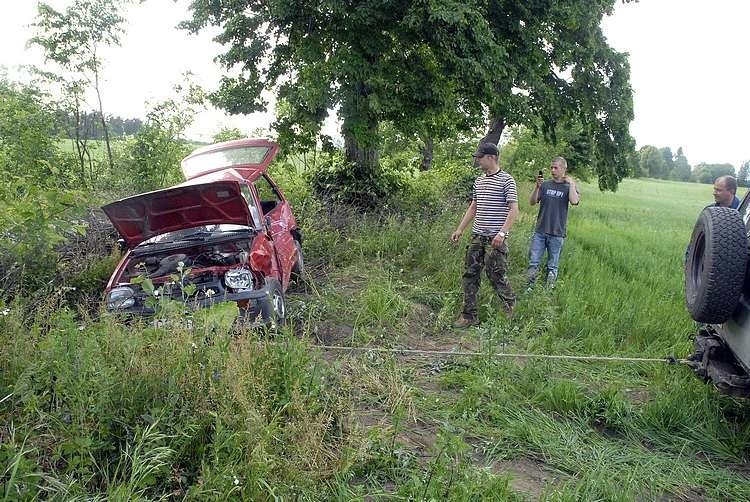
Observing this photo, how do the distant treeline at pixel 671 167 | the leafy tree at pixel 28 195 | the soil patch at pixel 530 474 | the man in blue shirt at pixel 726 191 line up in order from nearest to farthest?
1. the soil patch at pixel 530 474
2. the leafy tree at pixel 28 195
3. the man in blue shirt at pixel 726 191
4. the distant treeline at pixel 671 167

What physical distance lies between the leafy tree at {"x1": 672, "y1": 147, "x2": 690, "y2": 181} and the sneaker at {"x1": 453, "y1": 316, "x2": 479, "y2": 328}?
9077 centimetres

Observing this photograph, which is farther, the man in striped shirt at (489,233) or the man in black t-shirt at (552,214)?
the man in black t-shirt at (552,214)

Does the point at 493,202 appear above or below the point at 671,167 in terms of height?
below

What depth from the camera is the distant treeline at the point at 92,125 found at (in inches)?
412

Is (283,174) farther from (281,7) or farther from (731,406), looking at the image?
(731,406)

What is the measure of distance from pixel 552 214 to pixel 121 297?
16.3ft

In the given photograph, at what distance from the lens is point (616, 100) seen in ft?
44.5

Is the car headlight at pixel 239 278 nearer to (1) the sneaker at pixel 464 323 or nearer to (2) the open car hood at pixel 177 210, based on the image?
(2) the open car hood at pixel 177 210

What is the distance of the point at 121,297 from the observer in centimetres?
458

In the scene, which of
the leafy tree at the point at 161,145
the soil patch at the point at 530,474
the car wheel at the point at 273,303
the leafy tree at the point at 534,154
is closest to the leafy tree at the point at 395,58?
the leafy tree at the point at 161,145

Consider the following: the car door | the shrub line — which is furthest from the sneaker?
the car door

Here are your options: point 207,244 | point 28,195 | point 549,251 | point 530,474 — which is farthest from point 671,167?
point 28,195

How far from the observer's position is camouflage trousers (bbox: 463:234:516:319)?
17.7ft

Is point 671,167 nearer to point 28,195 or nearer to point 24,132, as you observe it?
point 24,132
